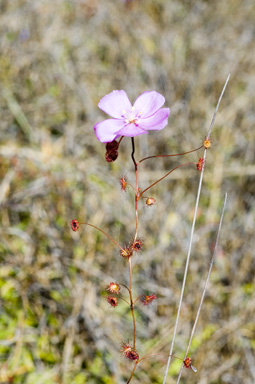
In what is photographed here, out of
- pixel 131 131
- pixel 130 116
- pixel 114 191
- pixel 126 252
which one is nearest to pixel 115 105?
pixel 130 116

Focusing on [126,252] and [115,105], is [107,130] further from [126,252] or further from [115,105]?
[126,252]

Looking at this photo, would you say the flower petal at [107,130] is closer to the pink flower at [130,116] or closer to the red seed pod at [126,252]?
the pink flower at [130,116]

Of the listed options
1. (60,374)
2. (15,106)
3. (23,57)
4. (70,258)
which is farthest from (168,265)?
(23,57)

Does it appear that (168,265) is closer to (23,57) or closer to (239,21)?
(23,57)

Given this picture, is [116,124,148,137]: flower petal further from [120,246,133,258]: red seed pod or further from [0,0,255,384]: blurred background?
[0,0,255,384]: blurred background

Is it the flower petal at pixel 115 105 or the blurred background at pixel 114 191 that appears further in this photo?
the blurred background at pixel 114 191

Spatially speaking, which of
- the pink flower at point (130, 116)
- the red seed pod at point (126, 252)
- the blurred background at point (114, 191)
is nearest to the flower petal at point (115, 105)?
the pink flower at point (130, 116)

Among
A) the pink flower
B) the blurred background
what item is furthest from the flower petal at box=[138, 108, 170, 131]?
the blurred background

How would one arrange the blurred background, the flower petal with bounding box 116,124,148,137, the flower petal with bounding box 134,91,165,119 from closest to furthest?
the flower petal with bounding box 116,124,148,137 < the flower petal with bounding box 134,91,165,119 < the blurred background
